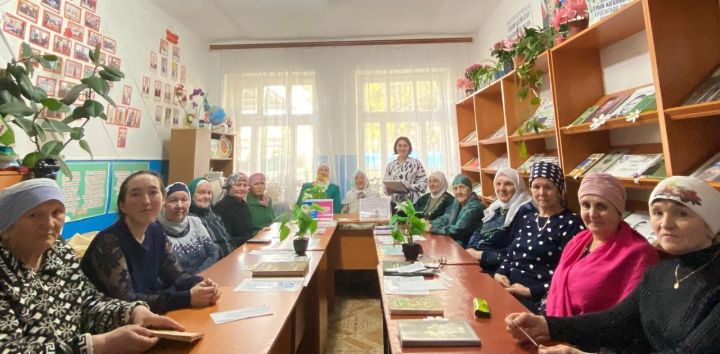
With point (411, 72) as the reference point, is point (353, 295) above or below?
below

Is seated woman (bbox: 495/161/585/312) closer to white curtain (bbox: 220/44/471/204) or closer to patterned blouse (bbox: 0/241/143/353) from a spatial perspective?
patterned blouse (bbox: 0/241/143/353)

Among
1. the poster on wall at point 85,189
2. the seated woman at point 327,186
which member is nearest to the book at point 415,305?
the poster on wall at point 85,189

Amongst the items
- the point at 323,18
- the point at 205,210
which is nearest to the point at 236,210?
the point at 205,210

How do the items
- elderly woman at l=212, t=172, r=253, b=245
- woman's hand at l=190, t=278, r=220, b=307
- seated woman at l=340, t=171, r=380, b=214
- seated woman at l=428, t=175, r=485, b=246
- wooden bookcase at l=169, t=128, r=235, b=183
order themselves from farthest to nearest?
seated woman at l=340, t=171, r=380, b=214 < wooden bookcase at l=169, t=128, r=235, b=183 < elderly woman at l=212, t=172, r=253, b=245 < seated woman at l=428, t=175, r=485, b=246 < woman's hand at l=190, t=278, r=220, b=307

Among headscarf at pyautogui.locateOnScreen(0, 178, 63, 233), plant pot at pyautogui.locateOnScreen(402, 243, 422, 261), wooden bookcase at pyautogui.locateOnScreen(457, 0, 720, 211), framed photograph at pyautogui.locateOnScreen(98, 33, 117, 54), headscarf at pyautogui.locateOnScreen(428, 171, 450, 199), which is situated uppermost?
framed photograph at pyautogui.locateOnScreen(98, 33, 117, 54)

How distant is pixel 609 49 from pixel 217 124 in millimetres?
4026

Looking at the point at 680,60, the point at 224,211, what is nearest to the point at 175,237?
the point at 224,211

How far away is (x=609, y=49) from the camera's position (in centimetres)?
212

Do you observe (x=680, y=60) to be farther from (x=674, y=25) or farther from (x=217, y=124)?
(x=217, y=124)

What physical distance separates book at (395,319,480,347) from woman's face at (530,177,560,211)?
1.09m

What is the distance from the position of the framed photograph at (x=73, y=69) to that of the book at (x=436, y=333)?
3109mm

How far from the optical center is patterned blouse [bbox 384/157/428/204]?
4.08m

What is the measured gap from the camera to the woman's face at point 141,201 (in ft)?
4.58

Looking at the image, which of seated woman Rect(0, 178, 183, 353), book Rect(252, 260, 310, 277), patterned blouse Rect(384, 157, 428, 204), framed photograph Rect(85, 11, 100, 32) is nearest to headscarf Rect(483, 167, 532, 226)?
book Rect(252, 260, 310, 277)
